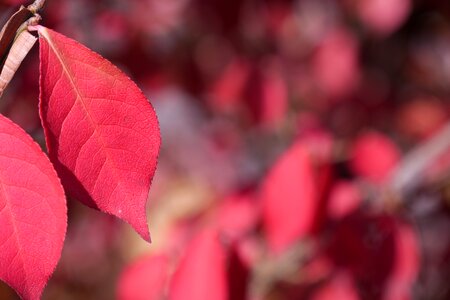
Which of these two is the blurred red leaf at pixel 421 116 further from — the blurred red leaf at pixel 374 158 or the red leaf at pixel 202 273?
the red leaf at pixel 202 273

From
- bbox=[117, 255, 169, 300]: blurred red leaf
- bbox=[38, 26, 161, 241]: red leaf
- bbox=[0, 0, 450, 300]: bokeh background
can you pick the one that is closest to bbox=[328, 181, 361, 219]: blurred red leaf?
bbox=[0, 0, 450, 300]: bokeh background

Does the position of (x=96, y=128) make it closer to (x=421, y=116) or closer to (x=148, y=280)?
(x=148, y=280)

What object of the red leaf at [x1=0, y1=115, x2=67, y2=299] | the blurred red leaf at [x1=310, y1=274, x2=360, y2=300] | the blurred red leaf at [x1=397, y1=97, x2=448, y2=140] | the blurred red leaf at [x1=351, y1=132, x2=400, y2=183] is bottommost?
the blurred red leaf at [x1=397, y1=97, x2=448, y2=140]

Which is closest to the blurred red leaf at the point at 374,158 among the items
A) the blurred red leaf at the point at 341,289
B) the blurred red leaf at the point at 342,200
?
the blurred red leaf at the point at 342,200

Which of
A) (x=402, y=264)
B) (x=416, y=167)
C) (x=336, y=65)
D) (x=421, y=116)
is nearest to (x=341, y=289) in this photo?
(x=402, y=264)

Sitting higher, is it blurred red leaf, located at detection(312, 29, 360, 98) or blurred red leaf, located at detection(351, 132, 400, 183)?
blurred red leaf, located at detection(351, 132, 400, 183)

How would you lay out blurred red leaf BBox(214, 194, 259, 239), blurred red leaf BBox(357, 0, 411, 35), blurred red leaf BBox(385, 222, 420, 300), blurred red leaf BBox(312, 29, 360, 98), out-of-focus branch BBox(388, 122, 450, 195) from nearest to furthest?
blurred red leaf BBox(385, 222, 420, 300) → out-of-focus branch BBox(388, 122, 450, 195) → blurred red leaf BBox(214, 194, 259, 239) → blurred red leaf BBox(357, 0, 411, 35) → blurred red leaf BBox(312, 29, 360, 98)

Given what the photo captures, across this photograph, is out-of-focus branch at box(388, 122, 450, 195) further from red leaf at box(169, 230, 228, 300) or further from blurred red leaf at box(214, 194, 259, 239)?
red leaf at box(169, 230, 228, 300)
